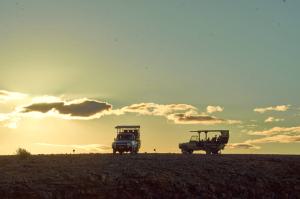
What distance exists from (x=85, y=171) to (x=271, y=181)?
32.8ft

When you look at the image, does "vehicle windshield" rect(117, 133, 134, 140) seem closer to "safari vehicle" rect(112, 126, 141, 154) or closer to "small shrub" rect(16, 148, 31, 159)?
"safari vehicle" rect(112, 126, 141, 154)

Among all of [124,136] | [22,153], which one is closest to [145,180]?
[22,153]

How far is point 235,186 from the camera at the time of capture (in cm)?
2966

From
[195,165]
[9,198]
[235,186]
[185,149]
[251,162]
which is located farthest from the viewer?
[185,149]

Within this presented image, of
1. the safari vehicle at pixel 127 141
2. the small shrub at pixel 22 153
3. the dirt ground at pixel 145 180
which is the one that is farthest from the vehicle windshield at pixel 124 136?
the dirt ground at pixel 145 180

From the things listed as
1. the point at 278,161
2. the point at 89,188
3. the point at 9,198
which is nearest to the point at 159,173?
the point at 89,188

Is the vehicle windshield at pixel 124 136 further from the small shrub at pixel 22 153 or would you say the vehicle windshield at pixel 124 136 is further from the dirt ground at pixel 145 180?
the dirt ground at pixel 145 180

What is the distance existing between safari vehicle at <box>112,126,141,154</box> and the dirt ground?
751 inches

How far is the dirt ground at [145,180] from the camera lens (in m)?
27.6

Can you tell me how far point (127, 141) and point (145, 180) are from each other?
2620cm

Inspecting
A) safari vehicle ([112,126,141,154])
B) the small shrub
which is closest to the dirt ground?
the small shrub

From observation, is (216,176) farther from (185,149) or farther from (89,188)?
(185,149)

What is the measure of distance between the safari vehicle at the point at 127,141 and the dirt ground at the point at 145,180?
19.1 meters

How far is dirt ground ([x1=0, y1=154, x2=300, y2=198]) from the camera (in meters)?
27.6
